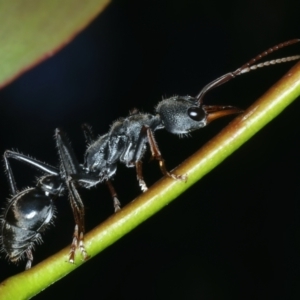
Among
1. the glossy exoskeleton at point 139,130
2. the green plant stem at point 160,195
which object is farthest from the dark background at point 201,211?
the green plant stem at point 160,195

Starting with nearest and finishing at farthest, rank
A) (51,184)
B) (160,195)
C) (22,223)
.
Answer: (160,195) → (22,223) → (51,184)

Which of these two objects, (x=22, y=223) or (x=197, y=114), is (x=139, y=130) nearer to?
(x=197, y=114)

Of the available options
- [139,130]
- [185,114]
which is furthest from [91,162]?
[185,114]

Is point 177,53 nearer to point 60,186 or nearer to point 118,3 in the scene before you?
point 118,3

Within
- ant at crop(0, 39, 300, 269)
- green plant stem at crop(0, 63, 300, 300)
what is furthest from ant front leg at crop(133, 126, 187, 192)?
green plant stem at crop(0, 63, 300, 300)

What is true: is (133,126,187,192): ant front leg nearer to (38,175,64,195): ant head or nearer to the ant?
the ant

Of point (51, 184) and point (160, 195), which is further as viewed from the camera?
point (51, 184)

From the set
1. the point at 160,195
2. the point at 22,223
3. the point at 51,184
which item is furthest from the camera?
the point at 51,184
